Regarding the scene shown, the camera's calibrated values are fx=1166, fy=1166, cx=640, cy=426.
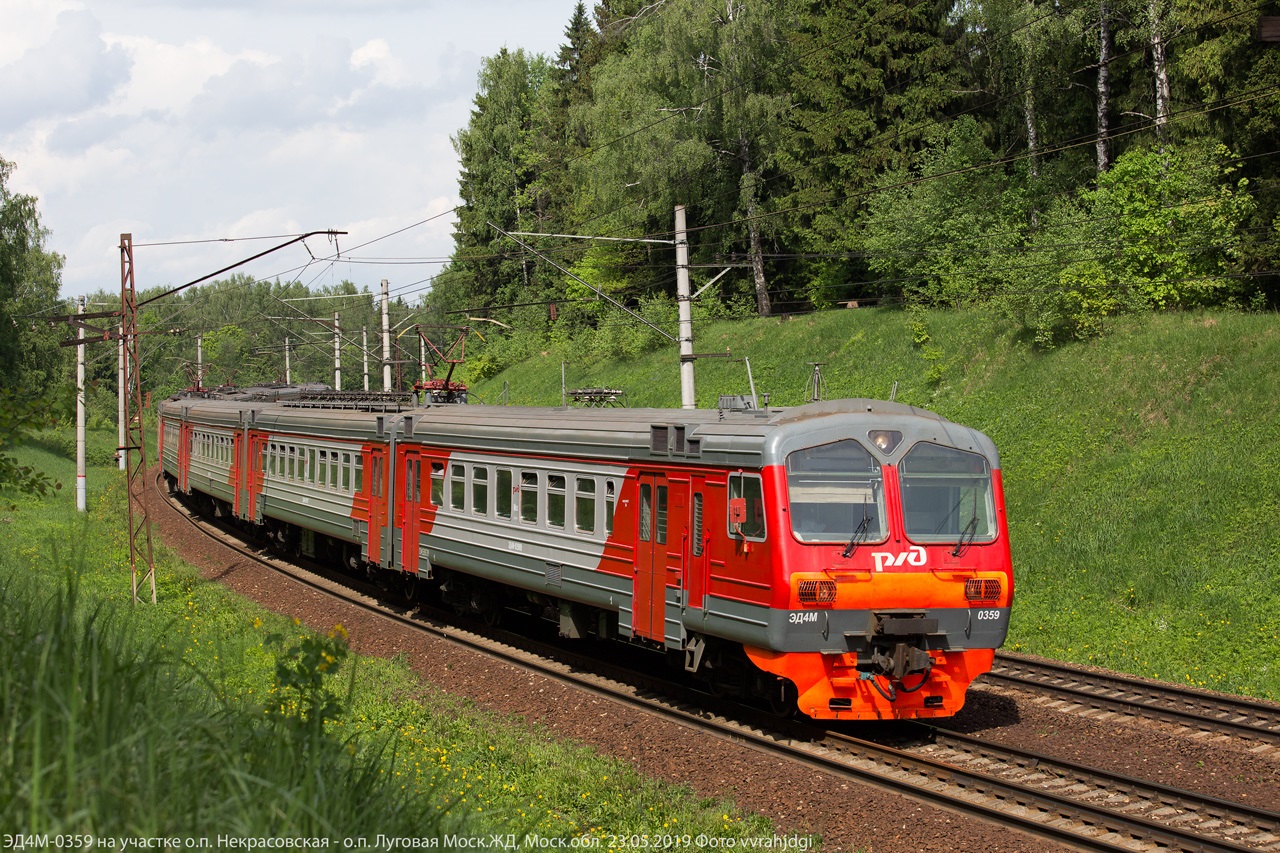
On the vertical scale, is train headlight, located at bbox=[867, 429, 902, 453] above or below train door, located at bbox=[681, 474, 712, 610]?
above

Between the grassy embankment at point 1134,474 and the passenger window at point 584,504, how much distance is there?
20.0 feet

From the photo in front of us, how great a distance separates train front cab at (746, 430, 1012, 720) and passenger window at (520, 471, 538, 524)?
15.1ft

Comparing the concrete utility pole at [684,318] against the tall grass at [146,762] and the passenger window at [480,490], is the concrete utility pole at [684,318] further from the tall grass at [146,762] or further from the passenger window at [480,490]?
the tall grass at [146,762]

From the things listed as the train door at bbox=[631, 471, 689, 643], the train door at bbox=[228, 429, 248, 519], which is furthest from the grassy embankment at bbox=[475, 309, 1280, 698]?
the train door at bbox=[228, 429, 248, 519]

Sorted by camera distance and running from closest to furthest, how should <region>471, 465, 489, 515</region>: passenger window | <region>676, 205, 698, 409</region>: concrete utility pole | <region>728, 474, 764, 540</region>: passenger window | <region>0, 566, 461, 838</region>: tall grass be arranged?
<region>0, 566, 461, 838</region>: tall grass
<region>728, 474, 764, 540</region>: passenger window
<region>471, 465, 489, 515</region>: passenger window
<region>676, 205, 698, 409</region>: concrete utility pole

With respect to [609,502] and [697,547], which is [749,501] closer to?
[697,547]

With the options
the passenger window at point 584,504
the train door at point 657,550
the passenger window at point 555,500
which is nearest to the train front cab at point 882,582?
the train door at point 657,550

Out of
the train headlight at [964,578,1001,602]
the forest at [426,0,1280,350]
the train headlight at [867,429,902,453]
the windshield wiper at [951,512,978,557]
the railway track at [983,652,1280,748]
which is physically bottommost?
the railway track at [983,652,1280,748]

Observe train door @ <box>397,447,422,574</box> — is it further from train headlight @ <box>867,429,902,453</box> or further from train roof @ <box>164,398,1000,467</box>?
train headlight @ <box>867,429,902,453</box>

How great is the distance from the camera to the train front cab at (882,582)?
34.3ft

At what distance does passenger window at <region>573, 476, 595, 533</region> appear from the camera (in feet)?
44.2

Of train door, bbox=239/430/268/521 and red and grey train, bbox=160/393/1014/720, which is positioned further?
train door, bbox=239/430/268/521

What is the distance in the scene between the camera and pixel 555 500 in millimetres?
14281

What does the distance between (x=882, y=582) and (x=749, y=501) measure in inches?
55.6
